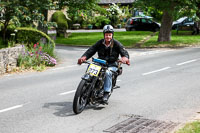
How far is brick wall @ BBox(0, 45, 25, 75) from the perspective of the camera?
1381cm

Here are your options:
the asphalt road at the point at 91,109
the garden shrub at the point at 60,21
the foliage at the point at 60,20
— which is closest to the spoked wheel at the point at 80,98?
the asphalt road at the point at 91,109

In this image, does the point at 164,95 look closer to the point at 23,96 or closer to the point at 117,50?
the point at 117,50

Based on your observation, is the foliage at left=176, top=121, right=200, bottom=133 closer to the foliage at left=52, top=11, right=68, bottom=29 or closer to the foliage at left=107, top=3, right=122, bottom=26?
the foliage at left=52, top=11, right=68, bottom=29

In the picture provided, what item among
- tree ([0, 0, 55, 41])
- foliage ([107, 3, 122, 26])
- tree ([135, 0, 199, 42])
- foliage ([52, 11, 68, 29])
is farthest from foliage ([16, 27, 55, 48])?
foliage ([107, 3, 122, 26])

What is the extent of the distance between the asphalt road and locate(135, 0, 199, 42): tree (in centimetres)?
892

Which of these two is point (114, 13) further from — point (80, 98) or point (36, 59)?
point (80, 98)

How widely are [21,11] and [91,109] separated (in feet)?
33.3

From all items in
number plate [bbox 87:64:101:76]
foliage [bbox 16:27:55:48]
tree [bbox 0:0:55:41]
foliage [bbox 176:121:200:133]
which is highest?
tree [bbox 0:0:55:41]

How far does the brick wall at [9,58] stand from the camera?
45.3ft

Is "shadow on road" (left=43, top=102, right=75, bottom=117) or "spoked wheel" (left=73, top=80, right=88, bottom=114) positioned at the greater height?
"spoked wheel" (left=73, top=80, right=88, bottom=114)

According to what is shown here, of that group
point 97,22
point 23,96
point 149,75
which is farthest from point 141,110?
point 97,22

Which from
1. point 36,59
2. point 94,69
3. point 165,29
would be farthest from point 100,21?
point 94,69

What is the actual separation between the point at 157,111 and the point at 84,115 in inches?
62.2

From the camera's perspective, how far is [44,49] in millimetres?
16578
